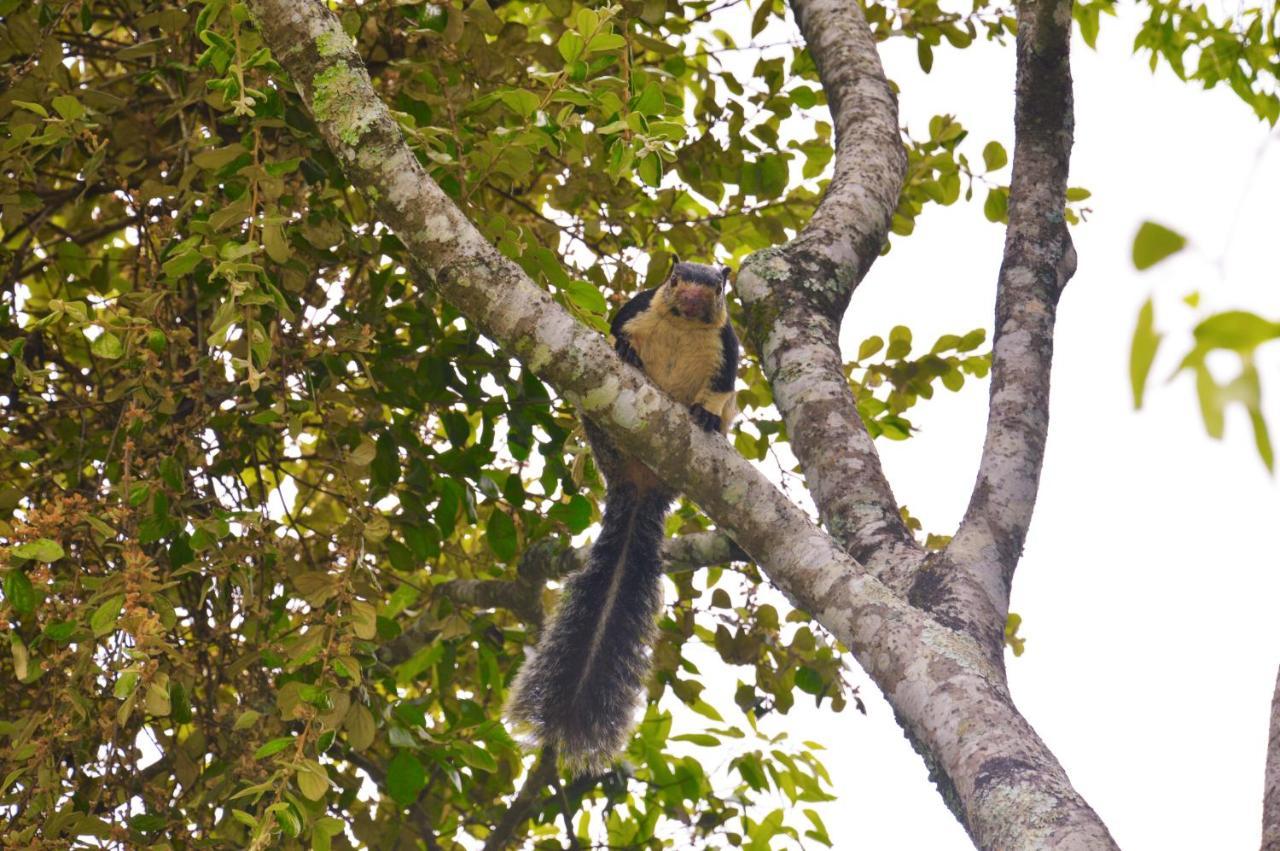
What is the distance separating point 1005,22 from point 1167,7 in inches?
23.9

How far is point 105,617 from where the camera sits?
2.17 metres

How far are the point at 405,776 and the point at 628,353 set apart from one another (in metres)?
1.21

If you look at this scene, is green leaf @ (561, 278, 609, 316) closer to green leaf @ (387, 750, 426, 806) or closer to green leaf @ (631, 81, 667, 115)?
green leaf @ (631, 81, 667, 115)

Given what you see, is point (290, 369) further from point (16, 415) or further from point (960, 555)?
point (960, 555)

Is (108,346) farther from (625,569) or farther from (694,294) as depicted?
(694,294)

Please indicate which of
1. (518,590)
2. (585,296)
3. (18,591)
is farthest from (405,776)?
(585,296)

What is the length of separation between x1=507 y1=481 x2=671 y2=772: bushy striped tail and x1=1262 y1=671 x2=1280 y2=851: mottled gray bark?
1640mm

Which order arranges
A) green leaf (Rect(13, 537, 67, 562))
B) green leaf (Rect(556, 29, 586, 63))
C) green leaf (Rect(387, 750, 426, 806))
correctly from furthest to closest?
green leaf (Rect(387, 750, 426, 806)) < green leaf (Rect(556, 29, 586, 63)) < green leaf (Rect(13, 537, 67, 562))

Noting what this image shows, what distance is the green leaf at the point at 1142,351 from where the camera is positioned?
0.62m

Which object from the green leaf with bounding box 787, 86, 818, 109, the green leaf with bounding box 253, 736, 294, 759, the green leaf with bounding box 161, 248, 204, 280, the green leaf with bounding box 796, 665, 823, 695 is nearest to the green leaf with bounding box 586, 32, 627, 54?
the green leaf with bounding box 161, 248, 204, 280

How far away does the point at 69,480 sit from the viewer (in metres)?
3.17

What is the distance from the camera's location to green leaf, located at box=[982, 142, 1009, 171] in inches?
142

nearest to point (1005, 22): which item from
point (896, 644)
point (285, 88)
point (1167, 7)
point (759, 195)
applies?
point (1167, 7)

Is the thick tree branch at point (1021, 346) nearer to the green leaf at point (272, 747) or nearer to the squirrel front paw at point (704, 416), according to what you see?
the squirrel front paw at point (704, 416)
